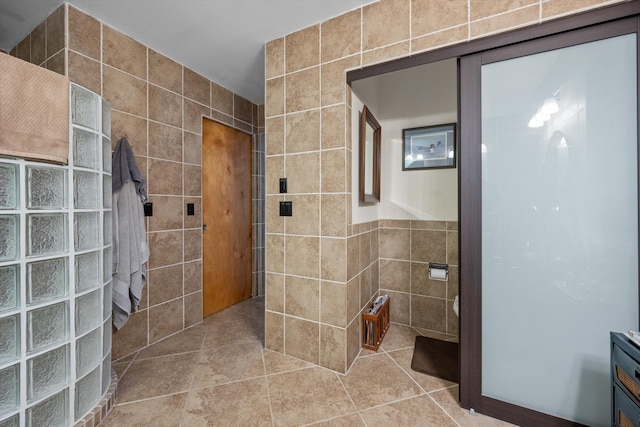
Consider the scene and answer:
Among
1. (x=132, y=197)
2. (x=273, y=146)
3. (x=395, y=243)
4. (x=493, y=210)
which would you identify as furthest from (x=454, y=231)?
(x=132, y=197)

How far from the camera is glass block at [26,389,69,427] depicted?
3.63 ft

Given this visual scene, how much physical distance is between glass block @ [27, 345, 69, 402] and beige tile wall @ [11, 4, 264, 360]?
875 millimetres

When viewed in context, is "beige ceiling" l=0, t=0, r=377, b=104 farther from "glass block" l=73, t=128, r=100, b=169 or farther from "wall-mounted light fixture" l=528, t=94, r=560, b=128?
"wall-mounted light fixture" l=528, t=94, r=560, b=128

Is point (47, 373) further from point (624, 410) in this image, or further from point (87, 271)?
point (624, 410)

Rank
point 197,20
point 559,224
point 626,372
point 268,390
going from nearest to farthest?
point 626,372 < point 559,224 < point 268,390 < point 197,20

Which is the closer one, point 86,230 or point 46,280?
point 46,280

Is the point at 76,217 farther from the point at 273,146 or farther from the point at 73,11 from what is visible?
the point at 73,11

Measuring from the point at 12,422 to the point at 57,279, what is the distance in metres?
0.55

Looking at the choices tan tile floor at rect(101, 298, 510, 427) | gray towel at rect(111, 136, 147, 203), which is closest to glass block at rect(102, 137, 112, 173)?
gray towel at rect(111, 136, 147, 203)

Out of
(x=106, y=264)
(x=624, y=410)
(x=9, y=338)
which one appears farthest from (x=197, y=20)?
(x=624, y=410)

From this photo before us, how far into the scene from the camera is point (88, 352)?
1330mm

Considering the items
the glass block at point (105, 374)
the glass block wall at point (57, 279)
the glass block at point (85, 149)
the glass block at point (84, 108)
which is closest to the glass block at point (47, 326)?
the glass block wall at point (57, 279)

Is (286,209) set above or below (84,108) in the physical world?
below

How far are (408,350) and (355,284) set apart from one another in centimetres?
73
